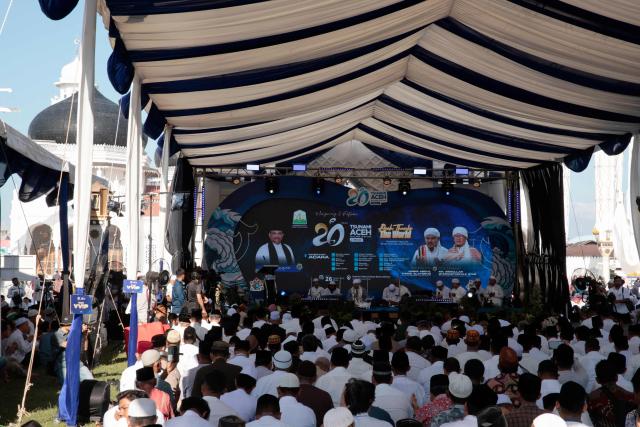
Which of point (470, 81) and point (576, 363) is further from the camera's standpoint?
point (470, 81)

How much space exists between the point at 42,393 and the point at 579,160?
11216mm

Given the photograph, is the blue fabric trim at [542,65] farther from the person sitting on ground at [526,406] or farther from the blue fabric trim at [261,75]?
the person sitting on ground at [526,406]

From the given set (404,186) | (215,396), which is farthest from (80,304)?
(404,186)

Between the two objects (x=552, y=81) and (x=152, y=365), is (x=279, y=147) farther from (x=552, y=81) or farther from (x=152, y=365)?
(x=152, y=365)

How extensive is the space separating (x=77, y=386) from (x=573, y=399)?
5.16m

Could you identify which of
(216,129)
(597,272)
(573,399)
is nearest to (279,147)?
(216,129)

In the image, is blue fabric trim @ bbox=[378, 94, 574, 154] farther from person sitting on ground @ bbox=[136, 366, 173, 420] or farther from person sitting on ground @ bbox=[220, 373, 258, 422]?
person sitting on ground @ bbox=[136, 366, 173, 420]

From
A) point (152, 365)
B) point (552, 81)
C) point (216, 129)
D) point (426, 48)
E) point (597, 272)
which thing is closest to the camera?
point (152, 365)

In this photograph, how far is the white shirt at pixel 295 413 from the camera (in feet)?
18.0

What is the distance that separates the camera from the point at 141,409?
178 inches

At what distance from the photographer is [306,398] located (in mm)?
6035

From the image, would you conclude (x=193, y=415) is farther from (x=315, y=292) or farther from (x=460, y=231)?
(x=460, y=231)

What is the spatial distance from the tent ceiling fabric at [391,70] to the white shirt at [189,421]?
4.33 meters

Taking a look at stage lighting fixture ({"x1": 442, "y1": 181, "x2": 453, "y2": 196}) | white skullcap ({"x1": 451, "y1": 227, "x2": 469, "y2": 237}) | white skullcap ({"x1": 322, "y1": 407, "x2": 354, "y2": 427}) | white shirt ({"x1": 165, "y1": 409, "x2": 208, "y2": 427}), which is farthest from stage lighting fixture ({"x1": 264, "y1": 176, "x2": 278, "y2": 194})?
white skullcap ({"x1": 322, "y1": 407, "x2": 354, "y2": 427})
